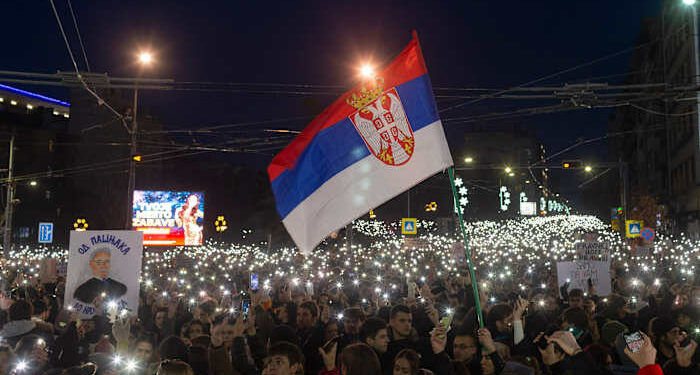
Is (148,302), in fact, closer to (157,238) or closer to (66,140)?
(157,238)

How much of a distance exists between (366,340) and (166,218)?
35101 millimetres

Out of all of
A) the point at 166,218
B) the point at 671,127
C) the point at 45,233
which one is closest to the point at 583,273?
the point at 45,233

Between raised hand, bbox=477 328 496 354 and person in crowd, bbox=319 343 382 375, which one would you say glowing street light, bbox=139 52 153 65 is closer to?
person in crowd, bbox=319 343 382 375

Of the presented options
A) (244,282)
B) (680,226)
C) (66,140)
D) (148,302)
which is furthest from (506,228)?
(148,302)

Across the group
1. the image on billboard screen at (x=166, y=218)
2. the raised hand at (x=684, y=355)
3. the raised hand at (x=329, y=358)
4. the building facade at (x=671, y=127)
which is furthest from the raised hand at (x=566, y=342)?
the image on billboard screen at (x=166, y=218)

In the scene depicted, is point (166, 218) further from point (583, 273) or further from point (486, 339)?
point (486, 339)

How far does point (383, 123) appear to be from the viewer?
23.2ft

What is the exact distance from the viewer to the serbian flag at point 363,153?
6816mm

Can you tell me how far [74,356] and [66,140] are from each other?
5968 cm

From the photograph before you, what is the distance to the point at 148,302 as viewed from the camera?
11.9 m

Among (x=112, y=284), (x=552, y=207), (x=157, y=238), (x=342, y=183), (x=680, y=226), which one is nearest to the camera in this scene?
(x=342, y=183)

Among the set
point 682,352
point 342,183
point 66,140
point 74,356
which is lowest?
point 74,356

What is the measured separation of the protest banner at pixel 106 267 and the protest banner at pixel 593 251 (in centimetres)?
915

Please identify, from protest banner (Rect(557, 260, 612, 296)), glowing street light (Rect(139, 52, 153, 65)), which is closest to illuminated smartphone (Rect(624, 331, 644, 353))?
protest banner (Rect(557, 260, 612, 296))
